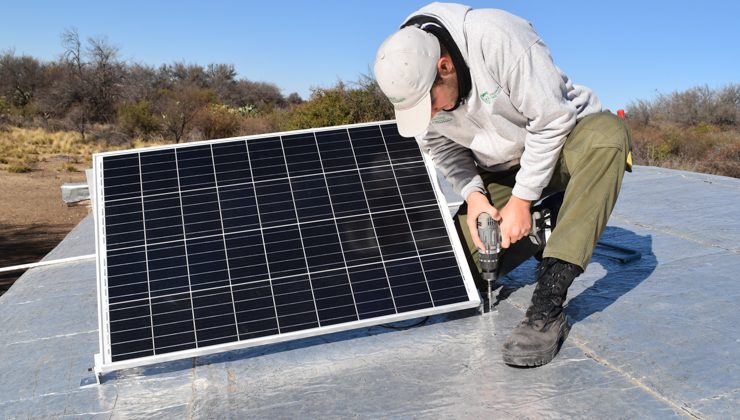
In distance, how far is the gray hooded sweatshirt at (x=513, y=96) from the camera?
10.0 ft

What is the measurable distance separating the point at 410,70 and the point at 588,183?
1024mm

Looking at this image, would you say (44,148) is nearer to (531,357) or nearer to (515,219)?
(515,219)

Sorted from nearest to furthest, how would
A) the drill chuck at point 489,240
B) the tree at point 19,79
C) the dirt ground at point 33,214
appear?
the drill chuck at point 489,240 < the dirt ground at point 33,214 < the tree at point 19,79

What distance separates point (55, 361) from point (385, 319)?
1.85 m

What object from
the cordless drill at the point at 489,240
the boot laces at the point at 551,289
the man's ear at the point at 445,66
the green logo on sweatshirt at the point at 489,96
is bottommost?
the boot laces at the point at 551,289

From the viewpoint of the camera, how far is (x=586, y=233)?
10.2 feet

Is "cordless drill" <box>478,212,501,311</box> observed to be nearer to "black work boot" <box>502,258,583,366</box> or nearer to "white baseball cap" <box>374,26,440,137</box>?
"black work boot" <box>502,258,583,366</box>

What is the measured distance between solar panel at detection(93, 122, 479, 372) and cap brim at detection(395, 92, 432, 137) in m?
0.70

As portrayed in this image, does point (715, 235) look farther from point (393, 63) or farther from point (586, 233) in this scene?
point (393, 63)

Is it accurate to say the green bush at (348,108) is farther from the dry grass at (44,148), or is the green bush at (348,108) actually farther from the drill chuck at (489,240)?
the drill chuck at (489,240)

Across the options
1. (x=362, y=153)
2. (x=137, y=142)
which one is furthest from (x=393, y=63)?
(x=137, y=142)

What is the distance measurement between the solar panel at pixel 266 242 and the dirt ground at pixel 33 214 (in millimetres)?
7383

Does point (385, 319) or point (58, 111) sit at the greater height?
point (58, 111)

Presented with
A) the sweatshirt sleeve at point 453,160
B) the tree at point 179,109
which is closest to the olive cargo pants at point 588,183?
the sweatshirt sleeve at point 453,160
